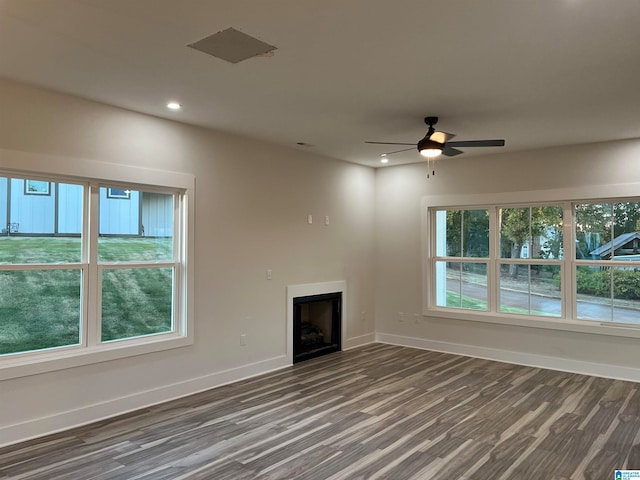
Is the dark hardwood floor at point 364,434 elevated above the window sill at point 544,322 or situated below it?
below

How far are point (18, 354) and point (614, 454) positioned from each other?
4608 millimetres

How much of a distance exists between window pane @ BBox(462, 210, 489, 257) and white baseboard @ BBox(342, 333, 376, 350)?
194cm

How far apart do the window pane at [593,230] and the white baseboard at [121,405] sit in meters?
4.11

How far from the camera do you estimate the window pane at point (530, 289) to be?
5.76m

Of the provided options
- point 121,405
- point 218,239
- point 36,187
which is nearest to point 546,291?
point 218,239

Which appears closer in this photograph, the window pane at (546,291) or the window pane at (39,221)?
the window pane at (39,221)

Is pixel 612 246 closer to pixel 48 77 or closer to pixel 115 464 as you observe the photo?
pixel 115 464

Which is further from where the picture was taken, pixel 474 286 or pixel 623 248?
pixel 474 286

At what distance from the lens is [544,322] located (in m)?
5.68

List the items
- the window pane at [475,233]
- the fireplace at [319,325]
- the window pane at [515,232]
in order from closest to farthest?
the window pane at [515,232], the fireplace at [319,325], the window pane at [475,233]

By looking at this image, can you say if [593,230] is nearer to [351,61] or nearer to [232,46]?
[351,61]

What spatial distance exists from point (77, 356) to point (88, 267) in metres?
0.76

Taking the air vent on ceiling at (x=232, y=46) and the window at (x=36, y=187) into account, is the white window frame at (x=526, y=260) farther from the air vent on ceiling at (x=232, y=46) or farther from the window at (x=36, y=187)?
the window at (x=36, y=187)

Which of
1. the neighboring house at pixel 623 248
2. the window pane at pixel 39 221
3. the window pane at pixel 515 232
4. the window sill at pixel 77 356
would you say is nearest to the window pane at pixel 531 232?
the window pane at pixel 515 232
